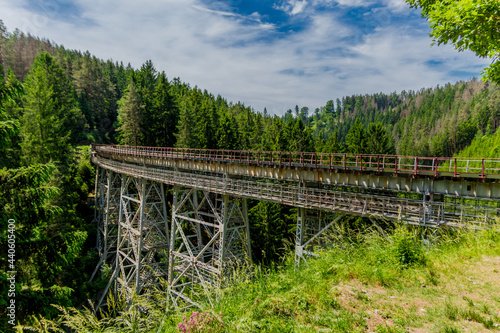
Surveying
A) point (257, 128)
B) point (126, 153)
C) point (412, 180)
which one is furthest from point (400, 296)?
point (257, 128)

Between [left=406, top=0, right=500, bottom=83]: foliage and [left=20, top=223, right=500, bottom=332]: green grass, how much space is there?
4231 millimetres

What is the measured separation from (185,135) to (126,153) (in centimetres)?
1094

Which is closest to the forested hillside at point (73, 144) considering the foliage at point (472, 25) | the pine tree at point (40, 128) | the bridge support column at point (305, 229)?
the pine tree at point (40, 128)

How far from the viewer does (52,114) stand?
26.7 m

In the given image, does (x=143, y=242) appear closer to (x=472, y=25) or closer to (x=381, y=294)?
(x=381, y=294)

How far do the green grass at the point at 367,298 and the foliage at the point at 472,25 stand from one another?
423 centimetres

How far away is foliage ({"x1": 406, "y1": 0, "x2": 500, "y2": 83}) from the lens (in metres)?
4.88

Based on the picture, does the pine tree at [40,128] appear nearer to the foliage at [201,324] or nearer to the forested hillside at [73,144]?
the forested hillside at [73,144]

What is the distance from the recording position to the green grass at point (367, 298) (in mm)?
3775

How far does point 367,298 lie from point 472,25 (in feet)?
18.5

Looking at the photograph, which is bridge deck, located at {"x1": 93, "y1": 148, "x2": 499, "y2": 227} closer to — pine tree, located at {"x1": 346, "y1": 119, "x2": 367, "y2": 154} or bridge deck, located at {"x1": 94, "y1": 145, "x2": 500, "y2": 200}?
bridge deck, located at {"x1": 94, "y1": 145, "x2": 500, "y2": 200}

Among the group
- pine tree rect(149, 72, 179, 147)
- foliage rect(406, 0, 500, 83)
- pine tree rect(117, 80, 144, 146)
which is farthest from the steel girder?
pine tree rect(149, 72, 179, 147)

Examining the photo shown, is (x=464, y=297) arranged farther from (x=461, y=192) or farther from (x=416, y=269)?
(x=461, y=192)

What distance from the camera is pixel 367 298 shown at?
4406mm
